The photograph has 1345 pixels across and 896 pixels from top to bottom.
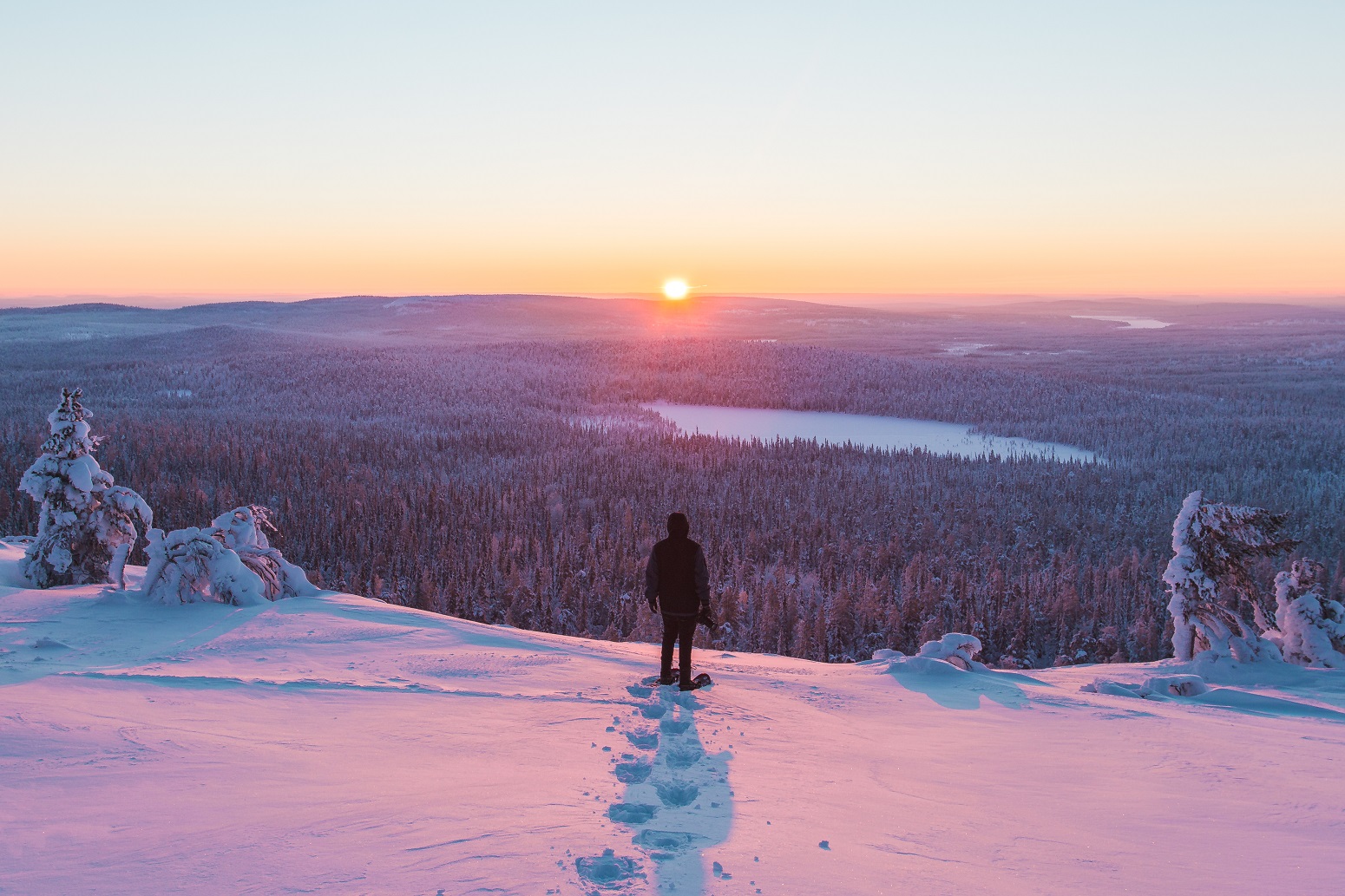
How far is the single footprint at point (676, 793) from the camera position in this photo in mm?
5562

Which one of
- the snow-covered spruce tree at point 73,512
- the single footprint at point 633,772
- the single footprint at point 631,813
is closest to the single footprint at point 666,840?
the single footprint at point 631,813

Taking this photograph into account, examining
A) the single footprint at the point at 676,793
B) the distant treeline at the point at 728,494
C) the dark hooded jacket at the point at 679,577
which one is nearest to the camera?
the single footprint at the point at 676,793

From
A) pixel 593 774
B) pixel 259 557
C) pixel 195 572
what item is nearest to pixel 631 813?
pixel 593 774

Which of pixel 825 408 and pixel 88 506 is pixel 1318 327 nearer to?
pixel 825 408

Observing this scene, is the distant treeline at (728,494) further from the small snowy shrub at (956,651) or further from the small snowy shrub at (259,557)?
the small snowy shrub at (956,651)

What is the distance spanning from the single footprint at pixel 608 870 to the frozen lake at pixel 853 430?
36575mm

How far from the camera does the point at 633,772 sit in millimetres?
6090

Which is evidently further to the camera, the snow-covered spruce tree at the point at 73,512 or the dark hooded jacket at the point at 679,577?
the snow-covered spruce tree at the point at 73,512

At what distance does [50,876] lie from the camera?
13.1ft

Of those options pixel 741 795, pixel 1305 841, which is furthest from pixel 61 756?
pixel 1305 841

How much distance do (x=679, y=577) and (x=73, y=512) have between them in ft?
30.9

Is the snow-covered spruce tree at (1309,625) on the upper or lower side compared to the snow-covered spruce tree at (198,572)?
lower

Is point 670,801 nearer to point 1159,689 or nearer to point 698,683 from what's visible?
point 698,683

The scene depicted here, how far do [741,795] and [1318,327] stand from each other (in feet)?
625
